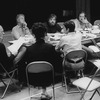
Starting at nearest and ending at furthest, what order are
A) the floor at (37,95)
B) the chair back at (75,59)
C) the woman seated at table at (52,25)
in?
the chair back at (75,59) < the floor at (37,95) < the woman seated at table at (52,25)

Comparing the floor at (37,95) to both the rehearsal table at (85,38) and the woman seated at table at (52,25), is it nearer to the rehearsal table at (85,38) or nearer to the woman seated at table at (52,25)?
the rehearsal table at (85,38)

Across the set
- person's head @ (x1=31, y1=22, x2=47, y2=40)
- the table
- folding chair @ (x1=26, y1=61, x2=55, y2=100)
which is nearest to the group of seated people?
person's head @ (x1=31, y1=22, x2=47, y2=40)

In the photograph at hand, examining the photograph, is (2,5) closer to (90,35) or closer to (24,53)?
(90,35)

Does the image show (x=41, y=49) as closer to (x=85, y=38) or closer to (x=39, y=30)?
(x=39, y=30)

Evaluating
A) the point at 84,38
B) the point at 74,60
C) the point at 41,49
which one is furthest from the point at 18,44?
the point at 84,38

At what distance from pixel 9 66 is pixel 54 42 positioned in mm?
936

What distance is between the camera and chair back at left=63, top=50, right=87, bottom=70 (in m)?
3.97

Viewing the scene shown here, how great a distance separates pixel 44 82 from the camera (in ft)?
11.8

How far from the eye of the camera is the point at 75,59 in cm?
409

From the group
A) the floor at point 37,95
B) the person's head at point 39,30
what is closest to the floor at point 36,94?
the floor at point 37,95

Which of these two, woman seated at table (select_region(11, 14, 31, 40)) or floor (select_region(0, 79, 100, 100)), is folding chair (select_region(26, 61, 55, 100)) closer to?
floor (select_region(0, 79, 100, 100))

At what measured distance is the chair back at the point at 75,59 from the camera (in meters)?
3.97

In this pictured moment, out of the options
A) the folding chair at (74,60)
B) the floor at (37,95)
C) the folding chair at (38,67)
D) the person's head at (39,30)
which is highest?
the person's head at (39,30)

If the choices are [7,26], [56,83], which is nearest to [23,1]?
[7,26]
